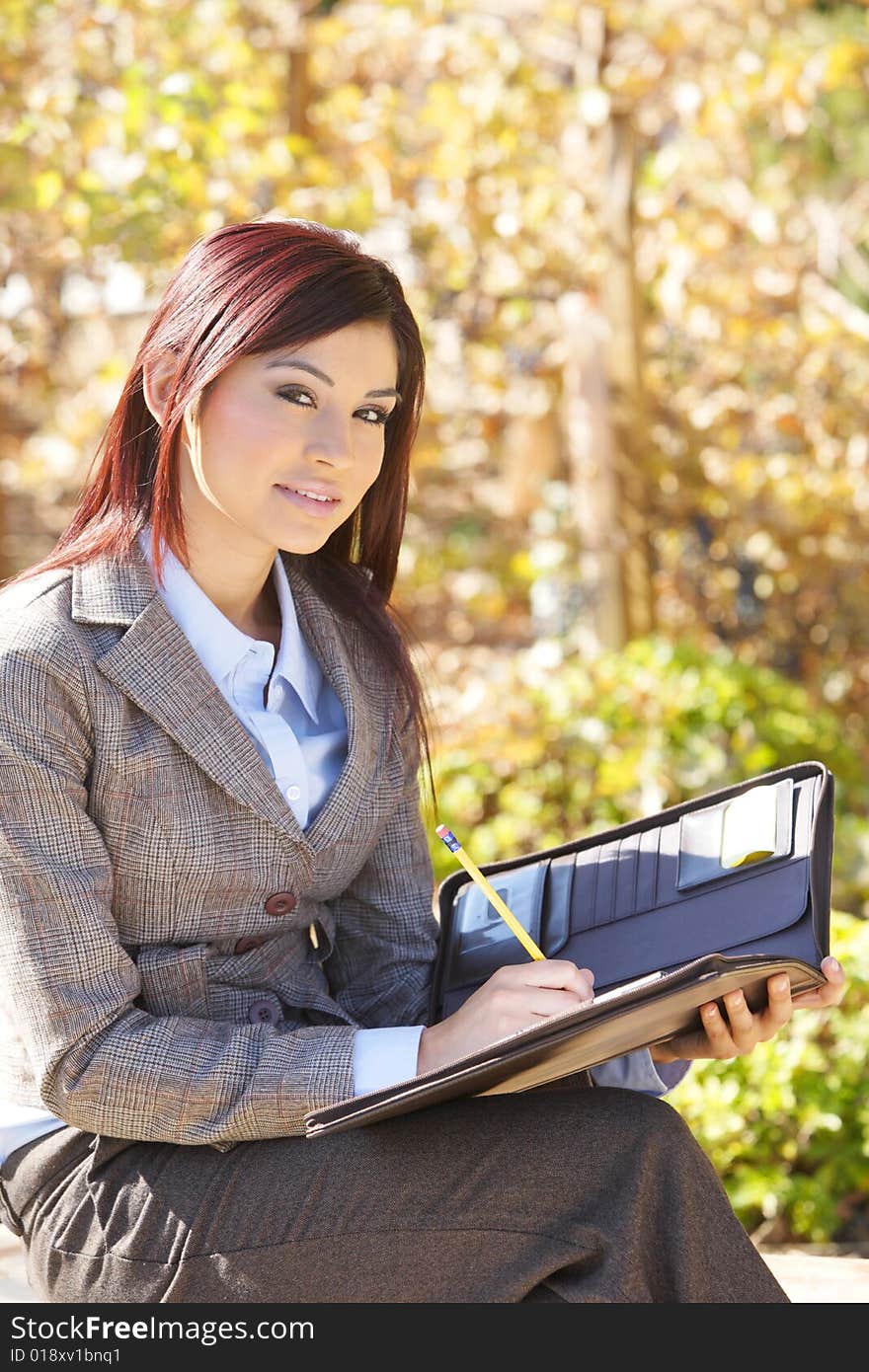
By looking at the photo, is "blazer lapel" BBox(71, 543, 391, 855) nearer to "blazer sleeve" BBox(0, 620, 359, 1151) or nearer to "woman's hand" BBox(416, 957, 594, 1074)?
"blazer sleeve" BBox(0, 620, 359, 1151)

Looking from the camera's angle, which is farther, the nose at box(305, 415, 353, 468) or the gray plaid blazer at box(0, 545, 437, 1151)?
the nose at box(305, 415, 353, 468)

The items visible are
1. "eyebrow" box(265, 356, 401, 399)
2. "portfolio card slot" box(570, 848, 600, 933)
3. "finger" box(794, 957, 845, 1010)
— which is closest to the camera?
"finger" box(794, 957, 845, 1010)

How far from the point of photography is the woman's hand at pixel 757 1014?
1534mm

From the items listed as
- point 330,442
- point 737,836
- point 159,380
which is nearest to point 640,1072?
point 737,836

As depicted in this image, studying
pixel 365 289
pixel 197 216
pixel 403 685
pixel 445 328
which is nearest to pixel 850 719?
pixel 445 328

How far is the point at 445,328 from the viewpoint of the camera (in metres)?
5.43

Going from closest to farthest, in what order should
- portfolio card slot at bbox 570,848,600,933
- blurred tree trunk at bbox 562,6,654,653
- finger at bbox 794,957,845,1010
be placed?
finger at bbox 794,957,845,1010 → portfolio card slot at bbox 570,848,600,933 → blurred tree trunk at bbox 562,6,654,653

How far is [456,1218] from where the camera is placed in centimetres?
146

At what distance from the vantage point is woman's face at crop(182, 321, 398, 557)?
5.41 feet

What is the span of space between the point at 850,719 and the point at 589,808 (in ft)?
5.01

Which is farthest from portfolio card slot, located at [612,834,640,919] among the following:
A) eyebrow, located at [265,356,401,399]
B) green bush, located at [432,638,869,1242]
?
green bush, located at [432,638,869,1242]

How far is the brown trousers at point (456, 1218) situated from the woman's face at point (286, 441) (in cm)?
67

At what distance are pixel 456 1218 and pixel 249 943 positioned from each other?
413 millimetres

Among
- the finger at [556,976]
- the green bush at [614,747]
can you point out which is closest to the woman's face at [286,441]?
the finger at [556,976]
